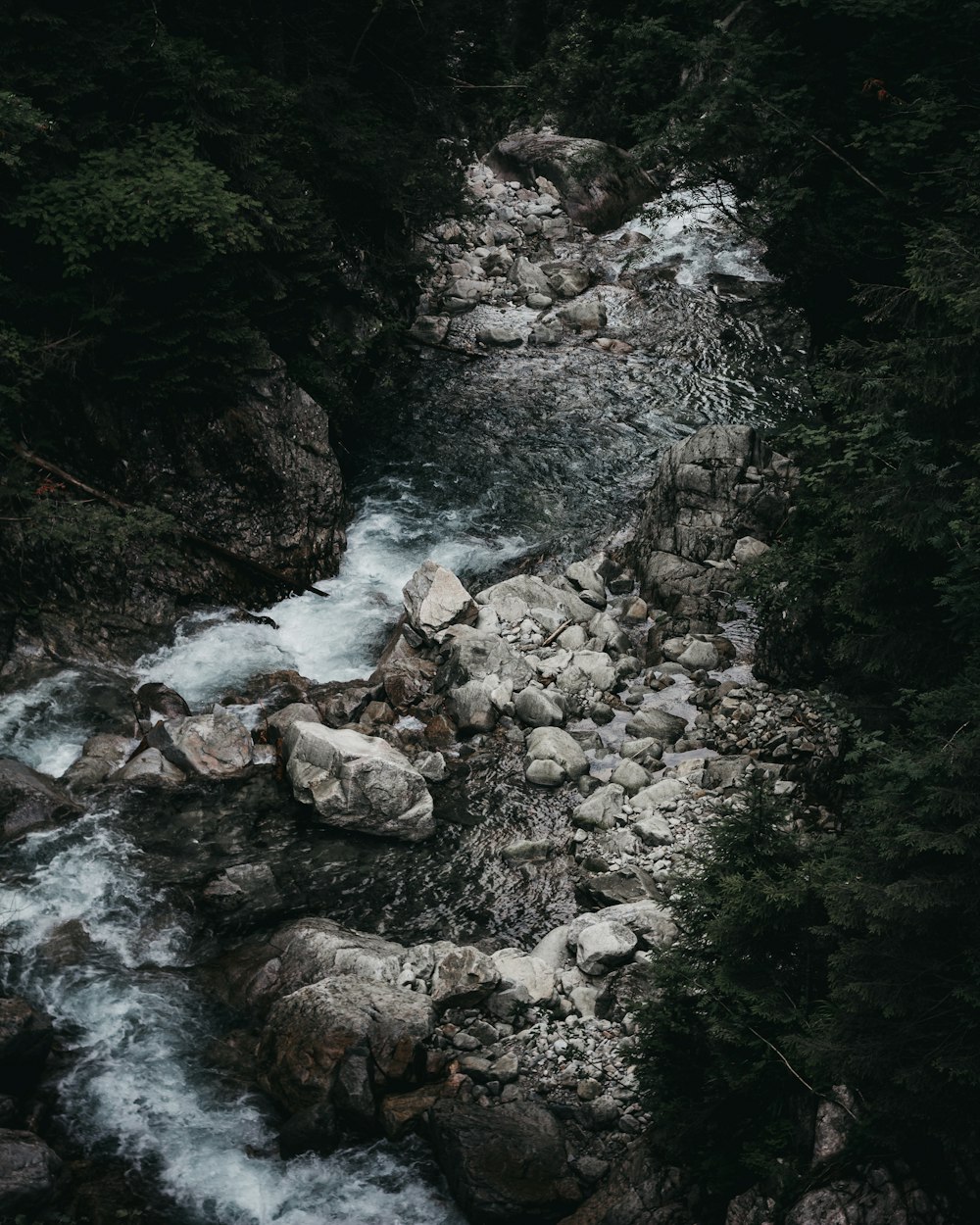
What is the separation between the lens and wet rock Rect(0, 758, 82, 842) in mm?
9070

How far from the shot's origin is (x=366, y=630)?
12.5 meters

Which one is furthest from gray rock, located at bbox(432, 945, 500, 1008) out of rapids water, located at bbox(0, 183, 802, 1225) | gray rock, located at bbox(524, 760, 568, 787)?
gray rock, located at bbox(524, 760, 568, 787)

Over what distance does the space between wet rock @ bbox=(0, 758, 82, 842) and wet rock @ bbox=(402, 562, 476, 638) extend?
15.1 ft

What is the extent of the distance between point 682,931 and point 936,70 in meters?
8.37

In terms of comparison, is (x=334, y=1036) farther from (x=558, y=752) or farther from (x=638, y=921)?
(x=558, y=752)

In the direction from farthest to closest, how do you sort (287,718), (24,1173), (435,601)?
(435,601)
(287,718)
(24,1173)

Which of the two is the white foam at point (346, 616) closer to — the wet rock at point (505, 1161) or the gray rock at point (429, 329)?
the gray rock at point (429, 329)

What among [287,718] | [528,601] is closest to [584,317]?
[528,601]

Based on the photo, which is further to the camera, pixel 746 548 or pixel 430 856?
pixel 746 548

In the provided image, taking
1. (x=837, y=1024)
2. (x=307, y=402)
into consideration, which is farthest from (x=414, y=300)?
(x=837, y=1024)

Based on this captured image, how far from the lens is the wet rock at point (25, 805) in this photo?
357 inches

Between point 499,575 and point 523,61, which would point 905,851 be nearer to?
point 499,575

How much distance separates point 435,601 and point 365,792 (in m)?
3.34

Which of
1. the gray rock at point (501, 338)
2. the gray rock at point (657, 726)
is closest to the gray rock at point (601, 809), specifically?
the gray rock at point (657, 726)
